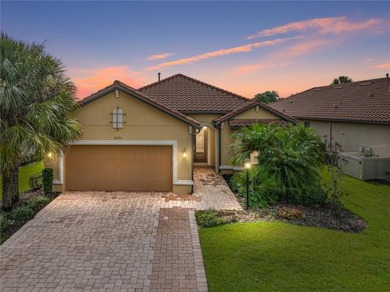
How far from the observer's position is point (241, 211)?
11.6 metres

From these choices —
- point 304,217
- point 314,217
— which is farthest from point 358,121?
point 304,217

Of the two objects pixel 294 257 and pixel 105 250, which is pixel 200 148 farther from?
pixel 294 257

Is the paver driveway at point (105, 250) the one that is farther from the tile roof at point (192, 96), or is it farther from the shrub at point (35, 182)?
the tile roof at point (192, 96)

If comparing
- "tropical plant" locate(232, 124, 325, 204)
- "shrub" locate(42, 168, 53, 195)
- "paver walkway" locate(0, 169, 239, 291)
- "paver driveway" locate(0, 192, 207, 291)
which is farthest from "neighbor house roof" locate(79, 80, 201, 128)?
"paver driveway" locate(0, 192, 207, 291)

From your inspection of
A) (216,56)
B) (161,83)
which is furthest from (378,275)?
(216,56)

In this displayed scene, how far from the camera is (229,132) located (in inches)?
720

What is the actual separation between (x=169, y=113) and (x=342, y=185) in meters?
9.70

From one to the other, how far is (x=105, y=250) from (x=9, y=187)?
565 cm

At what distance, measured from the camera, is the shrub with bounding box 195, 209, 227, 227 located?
33.6ft

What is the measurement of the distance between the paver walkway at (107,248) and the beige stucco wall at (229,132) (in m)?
5.74

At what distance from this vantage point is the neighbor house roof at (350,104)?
67.2ft

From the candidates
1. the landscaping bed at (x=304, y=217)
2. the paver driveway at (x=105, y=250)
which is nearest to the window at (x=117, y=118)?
the paver driveway at (x=105, y=250)

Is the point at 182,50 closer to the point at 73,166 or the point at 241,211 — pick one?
the point at 73,166

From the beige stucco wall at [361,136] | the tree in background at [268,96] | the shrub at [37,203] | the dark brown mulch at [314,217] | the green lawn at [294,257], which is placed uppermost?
the tree in background at [268,96]
